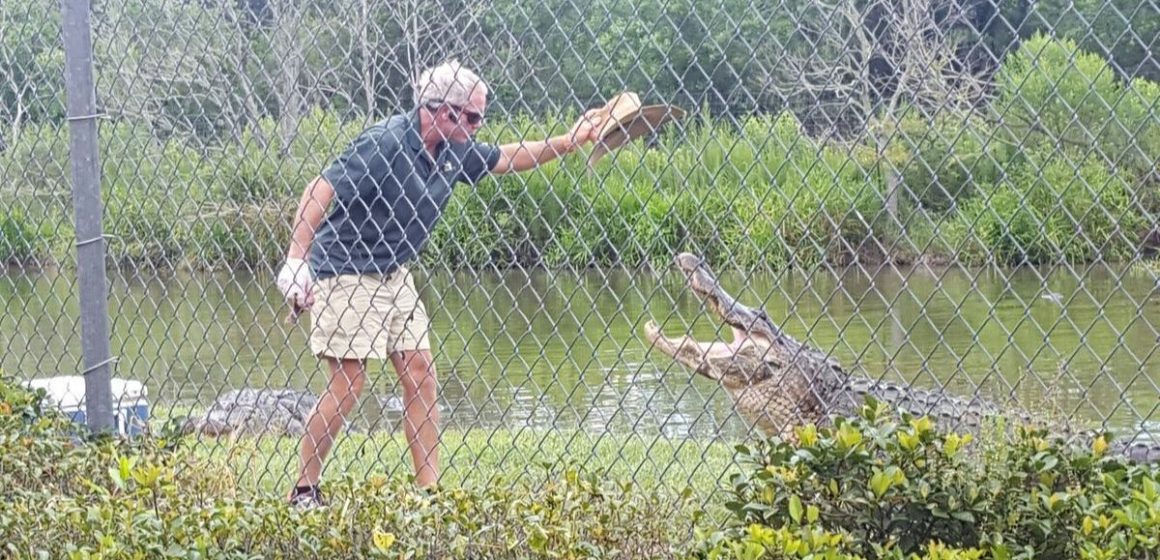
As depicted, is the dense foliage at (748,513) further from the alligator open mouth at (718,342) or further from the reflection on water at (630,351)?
the reflection on water at (630,351)

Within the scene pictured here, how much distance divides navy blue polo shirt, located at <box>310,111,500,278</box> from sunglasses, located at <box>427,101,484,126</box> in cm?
9

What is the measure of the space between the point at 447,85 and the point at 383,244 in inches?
23.9

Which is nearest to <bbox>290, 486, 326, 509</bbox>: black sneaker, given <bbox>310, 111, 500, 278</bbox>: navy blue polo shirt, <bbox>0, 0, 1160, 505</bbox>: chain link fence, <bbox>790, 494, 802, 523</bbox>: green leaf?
<bbox>0, 0, 1160, 505</bbox>: chain link fence

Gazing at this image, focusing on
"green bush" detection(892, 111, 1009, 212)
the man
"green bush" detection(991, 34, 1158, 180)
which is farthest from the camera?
the man

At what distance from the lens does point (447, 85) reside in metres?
3.63

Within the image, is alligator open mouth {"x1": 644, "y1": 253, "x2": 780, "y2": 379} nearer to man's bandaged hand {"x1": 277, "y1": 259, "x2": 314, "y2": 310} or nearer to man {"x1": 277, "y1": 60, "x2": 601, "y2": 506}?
man {"x1": 277, "y1": 60, "x2": 601, "y2": 506}

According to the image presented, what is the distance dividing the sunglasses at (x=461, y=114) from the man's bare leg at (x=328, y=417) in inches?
32.4

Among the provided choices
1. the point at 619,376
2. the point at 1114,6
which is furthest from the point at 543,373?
the point at 1114,6

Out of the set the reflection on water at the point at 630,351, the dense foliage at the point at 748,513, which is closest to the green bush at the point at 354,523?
the dense foliage at the point at 748,513

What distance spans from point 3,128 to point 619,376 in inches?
167

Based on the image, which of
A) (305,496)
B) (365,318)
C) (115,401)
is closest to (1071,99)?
(365,318)

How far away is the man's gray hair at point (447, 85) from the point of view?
352 centimetres

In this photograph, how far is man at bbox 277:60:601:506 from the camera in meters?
3.73

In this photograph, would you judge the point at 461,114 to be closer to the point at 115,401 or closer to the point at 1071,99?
the point at 115,401
